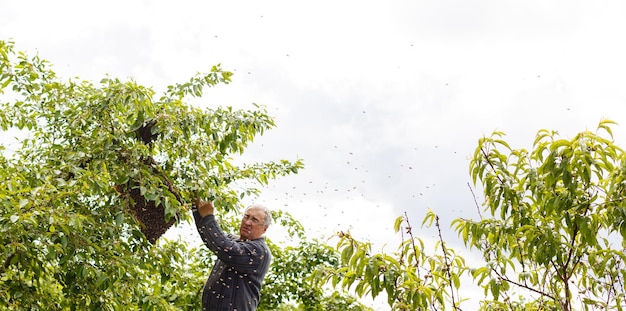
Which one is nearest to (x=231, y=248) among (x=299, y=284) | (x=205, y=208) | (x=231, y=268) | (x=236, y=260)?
(x=236, y=260)

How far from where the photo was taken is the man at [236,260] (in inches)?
Result: 182

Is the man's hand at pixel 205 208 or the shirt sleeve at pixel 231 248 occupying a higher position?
the man's hand at pixel 205 208

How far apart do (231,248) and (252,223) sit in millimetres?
308

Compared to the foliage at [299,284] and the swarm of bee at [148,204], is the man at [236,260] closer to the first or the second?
the swarm of bee at [148,204]

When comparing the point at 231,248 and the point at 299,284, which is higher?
the point at 299,284

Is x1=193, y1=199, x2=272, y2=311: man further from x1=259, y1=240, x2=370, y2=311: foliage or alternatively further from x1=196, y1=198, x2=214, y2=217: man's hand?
x1=259, y1=240, x2=370, y2=311: foliage

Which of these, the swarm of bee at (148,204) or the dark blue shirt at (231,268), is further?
the swarm of bee at (148,204)

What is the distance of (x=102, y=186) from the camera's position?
4586 mm

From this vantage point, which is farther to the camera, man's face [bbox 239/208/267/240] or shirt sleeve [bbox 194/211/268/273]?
man's face [bbox 239/208/267/240]

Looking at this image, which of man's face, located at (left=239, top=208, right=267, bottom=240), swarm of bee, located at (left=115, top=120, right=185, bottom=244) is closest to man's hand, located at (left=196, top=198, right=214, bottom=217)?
swarm of bee, located at (left=115, top=120, right=185, bottom=244)

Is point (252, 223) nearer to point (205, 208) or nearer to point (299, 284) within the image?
point (205, 208)

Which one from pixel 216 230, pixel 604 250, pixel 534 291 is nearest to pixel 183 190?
pixel 216 230

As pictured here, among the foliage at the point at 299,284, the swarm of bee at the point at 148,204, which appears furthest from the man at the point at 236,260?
the foliage at the point at 299,284

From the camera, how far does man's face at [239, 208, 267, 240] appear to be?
487 centimetres
